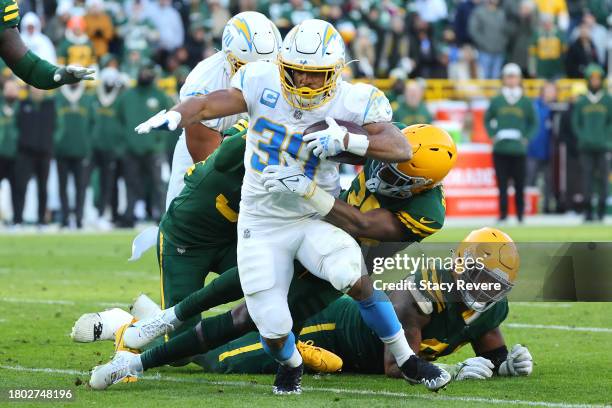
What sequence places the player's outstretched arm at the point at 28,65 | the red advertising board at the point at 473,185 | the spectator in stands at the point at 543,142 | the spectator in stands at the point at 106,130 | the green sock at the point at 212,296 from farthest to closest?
the spectator in stands at the point at 543,142, the red advertising board at the point at 473,185, the spectator in stands at the point at 106,130, the player's outstretched arm at the point at 28,65, the green sock at the point at 212,296

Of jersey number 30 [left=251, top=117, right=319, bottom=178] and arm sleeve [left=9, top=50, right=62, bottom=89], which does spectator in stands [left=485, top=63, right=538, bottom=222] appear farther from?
jersey number 30 [left=251, top=117, right=319, bottom=178]

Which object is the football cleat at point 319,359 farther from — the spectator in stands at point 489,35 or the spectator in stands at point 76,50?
the spectator in stands at point 489,35

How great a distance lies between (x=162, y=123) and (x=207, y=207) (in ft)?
4.76

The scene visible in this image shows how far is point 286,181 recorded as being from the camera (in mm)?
5312

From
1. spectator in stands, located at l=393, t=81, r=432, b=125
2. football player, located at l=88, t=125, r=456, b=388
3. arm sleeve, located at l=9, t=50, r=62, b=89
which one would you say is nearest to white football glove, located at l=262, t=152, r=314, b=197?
football player, located at l=88, t=125, r=456, b=388

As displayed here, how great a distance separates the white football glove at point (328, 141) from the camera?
516cm

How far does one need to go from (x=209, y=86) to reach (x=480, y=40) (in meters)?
13.4

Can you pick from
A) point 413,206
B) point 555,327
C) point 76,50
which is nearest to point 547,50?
point 76,50

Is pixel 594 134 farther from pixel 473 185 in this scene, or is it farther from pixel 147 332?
pixel 147 332

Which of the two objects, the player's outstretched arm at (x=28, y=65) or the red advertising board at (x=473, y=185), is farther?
the red advertising board at (x=473, y=185)

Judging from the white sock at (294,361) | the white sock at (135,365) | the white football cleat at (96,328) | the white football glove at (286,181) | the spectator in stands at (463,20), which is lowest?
the spectator in stands at (463,20)

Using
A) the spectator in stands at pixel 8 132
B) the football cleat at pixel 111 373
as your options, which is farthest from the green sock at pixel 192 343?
the spectator in stands at pixel 8 132

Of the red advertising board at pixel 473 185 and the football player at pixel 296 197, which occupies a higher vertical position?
the football player at pixel 296 197

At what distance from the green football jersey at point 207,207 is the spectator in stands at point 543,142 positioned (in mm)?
12245
